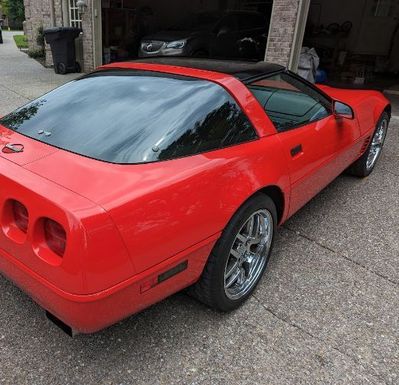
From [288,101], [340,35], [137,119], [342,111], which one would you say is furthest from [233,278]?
[340,35]

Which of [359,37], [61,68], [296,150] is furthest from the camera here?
[359,37]

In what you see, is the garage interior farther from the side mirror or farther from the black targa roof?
the black targa roof

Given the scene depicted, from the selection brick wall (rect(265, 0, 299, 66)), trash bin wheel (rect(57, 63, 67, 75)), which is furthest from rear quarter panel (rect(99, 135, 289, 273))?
trash bin wheel (rect(57, 63, 67, 75))

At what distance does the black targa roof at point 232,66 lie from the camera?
2599 millimetres

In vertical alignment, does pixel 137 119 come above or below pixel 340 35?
above

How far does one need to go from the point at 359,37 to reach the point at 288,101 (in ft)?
36.9

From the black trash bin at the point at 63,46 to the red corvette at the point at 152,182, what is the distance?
8.31 m

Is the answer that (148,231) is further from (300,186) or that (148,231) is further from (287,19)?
(287,19)

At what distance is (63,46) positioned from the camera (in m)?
10.3

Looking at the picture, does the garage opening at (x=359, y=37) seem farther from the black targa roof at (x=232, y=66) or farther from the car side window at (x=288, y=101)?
the black targa roof at (x=232, y=66)

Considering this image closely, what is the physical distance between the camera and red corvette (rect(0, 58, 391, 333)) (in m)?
1.58

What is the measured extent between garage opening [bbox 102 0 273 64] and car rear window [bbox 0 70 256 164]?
7585 mm

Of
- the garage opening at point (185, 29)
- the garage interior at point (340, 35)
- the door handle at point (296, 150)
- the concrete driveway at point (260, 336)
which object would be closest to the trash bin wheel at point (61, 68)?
the garage opening at point (185, 29)

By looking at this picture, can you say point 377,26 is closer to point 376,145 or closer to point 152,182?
point 376,145
